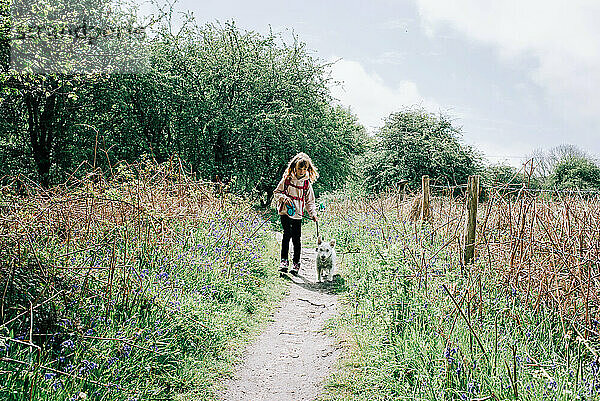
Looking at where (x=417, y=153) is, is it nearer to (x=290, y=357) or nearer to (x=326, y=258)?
(x=326, y=258)

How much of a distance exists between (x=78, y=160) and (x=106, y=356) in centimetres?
1753

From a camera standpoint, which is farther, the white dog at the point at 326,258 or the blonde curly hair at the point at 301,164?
the blonde curly hair at the point at 301,164

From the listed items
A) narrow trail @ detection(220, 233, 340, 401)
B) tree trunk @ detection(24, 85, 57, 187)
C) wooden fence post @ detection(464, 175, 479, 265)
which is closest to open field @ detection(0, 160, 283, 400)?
narrow trail @ detection(220, 233, 340, 401)

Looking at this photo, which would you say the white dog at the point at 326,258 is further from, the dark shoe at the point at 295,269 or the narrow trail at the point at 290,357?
the narrow trail at the point at 290,357

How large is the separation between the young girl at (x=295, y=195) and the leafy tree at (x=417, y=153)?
12.4 meters

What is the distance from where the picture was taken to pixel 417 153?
66.4 ft

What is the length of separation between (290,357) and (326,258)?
3001mm

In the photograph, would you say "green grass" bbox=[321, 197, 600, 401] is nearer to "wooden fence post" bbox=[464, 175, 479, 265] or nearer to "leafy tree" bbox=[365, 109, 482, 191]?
"wooden fence post" bbox=[464, 175, 479, 265]

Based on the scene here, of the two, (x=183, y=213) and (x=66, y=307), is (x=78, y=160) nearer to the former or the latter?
(x=183, y=213)

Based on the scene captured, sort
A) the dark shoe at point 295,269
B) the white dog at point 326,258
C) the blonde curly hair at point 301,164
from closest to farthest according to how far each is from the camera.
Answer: the white dog at point 326,258
the blonde curly hair at point 301,164
the dark shoe at point 295,269

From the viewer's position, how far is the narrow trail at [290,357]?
13.6 ft

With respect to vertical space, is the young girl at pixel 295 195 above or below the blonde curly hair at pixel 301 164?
below

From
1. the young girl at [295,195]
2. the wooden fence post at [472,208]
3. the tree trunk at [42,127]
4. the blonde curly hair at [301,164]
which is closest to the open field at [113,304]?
the young girl at [295,195]

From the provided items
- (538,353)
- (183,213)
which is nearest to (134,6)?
(183,213)
